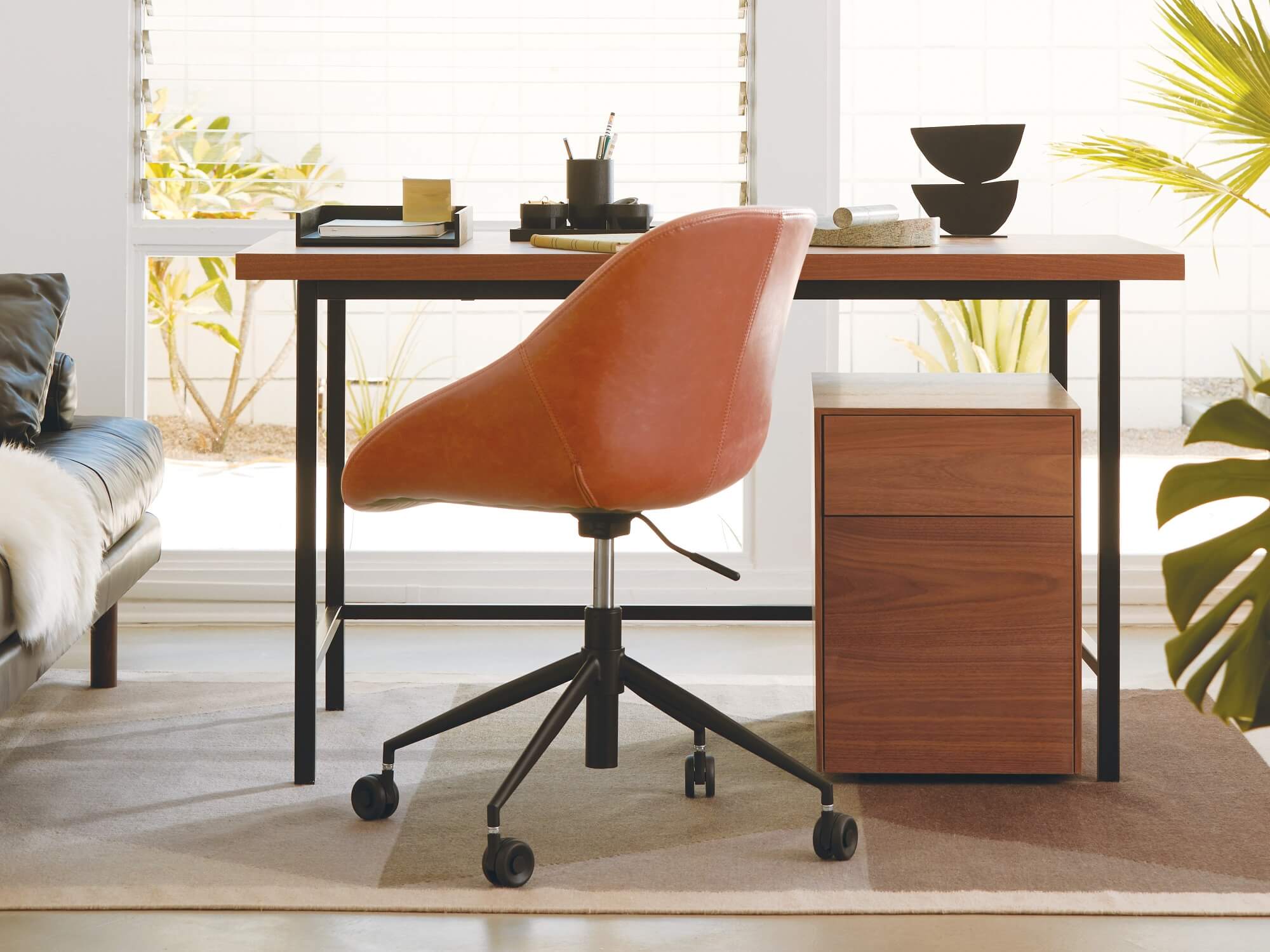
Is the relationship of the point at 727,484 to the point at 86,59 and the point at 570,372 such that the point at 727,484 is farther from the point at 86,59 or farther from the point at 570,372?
the point at 86,59

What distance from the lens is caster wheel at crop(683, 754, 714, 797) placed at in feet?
7.50

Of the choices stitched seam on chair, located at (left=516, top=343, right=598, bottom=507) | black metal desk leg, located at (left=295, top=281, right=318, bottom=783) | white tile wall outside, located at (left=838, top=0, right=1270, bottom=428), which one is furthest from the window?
stitched seam on chair, located at (left=516, top=343, right=598, bottom=507)

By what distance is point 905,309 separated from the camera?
3.61 metres

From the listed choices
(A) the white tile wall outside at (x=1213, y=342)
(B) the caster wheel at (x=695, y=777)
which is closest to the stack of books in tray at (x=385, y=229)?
(B) the caster wheel at (x=695, y=777)

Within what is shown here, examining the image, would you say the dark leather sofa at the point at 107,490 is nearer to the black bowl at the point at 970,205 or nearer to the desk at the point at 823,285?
the desk at the point at 823,285

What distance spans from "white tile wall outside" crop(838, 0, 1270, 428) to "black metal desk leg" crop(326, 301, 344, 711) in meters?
1.35

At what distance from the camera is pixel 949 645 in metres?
2.29

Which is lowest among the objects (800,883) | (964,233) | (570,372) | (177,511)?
(800,883)

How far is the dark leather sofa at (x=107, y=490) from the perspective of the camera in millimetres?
2414

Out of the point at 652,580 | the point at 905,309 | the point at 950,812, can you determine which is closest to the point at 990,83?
the point at 905,309

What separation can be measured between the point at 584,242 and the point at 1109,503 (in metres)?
0.90

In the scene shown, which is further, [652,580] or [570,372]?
[652,580]

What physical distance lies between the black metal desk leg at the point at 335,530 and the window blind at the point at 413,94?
2.95 ft

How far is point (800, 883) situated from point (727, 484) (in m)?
0.55
